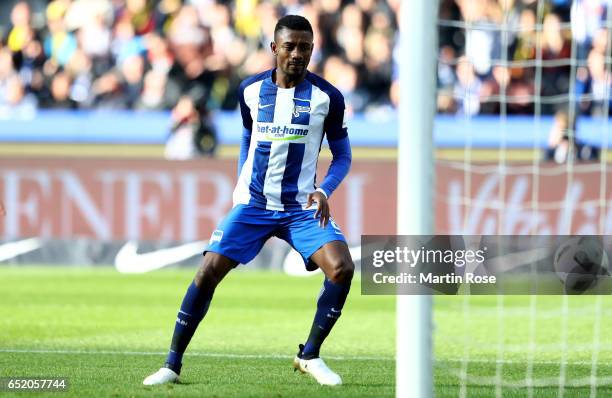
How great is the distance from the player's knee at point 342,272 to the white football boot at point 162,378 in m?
1.03

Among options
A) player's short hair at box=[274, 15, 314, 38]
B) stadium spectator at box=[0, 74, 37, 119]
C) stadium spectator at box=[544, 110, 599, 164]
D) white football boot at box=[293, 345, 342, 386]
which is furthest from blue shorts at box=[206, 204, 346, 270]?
stadium spectator at box=[0, 74, 37, 119]

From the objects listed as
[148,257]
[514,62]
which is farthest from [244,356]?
[514,62]

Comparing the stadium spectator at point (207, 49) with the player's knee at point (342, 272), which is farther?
the stadium spectator at point (207, 49)

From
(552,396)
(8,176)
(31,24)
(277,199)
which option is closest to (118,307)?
(8,176)

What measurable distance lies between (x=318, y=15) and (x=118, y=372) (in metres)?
11.1

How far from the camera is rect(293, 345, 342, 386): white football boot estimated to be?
22.5 ft

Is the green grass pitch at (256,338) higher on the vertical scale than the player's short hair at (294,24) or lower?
lower

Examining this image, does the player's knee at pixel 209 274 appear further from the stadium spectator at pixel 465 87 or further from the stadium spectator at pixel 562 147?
the stadium spectator at pixel 465 87

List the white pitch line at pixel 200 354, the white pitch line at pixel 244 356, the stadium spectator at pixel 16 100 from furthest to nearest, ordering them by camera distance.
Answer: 1. the stadium spectator at pixel 16 100
2. the white pitch line at pixel 200 354
3. the white pitch line at pixel 244 356

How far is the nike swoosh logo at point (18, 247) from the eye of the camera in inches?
606

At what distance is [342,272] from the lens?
22.6ft

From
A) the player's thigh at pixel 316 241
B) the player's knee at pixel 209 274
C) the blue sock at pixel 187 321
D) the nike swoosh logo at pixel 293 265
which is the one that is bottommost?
the nike swoosh logo at pixel 293 265

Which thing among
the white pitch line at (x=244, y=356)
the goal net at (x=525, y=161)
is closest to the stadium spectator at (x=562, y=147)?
the goal net at (x=525, y=161)

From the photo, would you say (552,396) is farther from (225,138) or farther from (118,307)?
(225,138)
